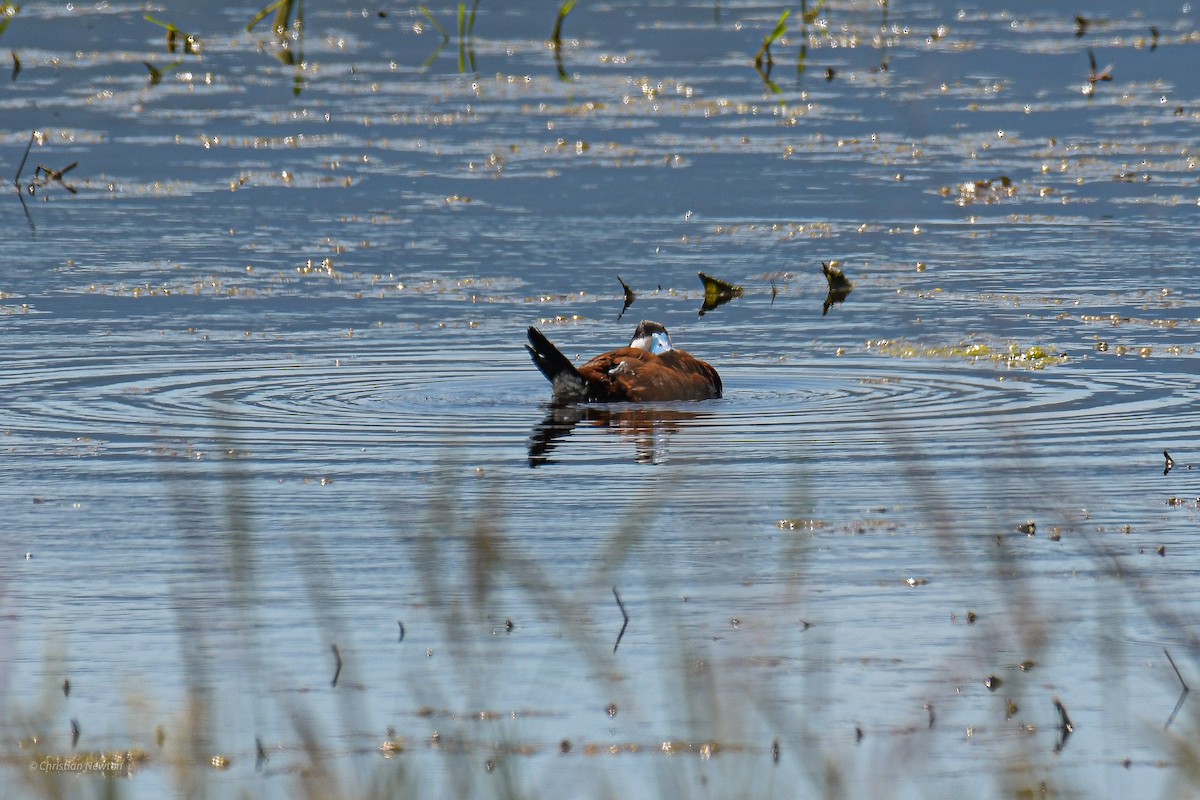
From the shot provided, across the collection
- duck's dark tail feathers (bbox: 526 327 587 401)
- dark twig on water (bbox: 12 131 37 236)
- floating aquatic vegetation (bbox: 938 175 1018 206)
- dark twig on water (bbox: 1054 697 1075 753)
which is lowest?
dark twig on water (bbox: 12 131 37 236)

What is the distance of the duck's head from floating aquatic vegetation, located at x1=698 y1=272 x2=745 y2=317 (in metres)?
2.38

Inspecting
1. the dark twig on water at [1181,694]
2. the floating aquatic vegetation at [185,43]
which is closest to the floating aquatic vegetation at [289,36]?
the floating aquatic vegetation at [185,43]

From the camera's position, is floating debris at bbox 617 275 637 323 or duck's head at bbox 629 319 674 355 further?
floating debris at bbox 617 275 637 323

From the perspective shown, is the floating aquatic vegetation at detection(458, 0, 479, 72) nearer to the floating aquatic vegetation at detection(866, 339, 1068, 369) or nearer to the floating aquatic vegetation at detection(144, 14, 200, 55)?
the floating aquatic vegetation at detection(144, 14, 200, 55)

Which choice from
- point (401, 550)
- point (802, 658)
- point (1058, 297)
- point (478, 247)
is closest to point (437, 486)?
point (401, 550)

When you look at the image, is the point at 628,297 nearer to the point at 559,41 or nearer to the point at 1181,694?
the point at 1181,694

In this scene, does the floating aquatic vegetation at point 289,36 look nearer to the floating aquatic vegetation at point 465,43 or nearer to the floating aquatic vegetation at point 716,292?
the floating aquatic vegetation at point 465,43

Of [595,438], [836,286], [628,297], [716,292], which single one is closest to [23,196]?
[628,297]

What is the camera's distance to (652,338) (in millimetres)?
10391

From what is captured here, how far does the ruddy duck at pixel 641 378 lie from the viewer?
1014cm

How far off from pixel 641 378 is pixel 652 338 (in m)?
0.24

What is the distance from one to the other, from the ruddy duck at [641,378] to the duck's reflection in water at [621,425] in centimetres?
6

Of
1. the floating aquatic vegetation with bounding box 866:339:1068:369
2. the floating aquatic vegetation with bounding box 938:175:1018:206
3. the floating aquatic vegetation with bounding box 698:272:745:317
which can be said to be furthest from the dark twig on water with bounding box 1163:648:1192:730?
the floating aquatic vegetation with bounding box 938:175:1018:206

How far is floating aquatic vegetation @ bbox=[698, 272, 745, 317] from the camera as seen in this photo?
12875 mm
